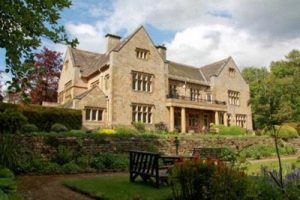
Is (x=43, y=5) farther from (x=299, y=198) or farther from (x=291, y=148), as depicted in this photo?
(x=291, y=148)

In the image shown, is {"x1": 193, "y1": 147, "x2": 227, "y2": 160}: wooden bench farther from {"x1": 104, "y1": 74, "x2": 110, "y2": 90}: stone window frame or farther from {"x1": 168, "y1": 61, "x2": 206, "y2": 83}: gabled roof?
{"x1": 168, "y1": 61, "x2": 206, "y2": 83}: gabled roof

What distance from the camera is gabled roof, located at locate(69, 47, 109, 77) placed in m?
33.6

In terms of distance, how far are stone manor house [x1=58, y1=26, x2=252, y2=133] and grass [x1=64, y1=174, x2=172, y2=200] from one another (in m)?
18.2

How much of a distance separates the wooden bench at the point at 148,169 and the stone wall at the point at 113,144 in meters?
5.14

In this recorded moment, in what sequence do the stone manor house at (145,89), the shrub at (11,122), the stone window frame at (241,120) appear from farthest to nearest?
1. the stone window frame at (241,120)
2. the stone manor house at (145,89)
3. the shrub at (11,122)

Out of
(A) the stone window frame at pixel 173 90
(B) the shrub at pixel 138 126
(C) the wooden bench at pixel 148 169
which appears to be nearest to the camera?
(C) the wooden bench at pixel 148 169

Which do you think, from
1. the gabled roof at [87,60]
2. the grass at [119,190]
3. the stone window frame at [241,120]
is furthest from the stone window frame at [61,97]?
the grass at [119,190]

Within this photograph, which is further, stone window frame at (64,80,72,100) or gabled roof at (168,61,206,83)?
gabled roof at (168,61,206,83)

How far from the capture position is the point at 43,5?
369 inches

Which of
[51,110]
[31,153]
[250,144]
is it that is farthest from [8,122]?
[250,144]

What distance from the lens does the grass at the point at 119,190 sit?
7.70 m

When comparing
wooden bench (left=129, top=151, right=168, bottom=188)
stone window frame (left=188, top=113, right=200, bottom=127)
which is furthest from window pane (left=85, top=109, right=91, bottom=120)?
wooden bench (left=129, top=151, right=168, bottom=188)

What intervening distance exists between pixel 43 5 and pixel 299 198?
27.3ft

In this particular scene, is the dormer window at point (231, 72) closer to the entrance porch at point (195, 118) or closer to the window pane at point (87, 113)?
the entrance porch at point (195, 118)
